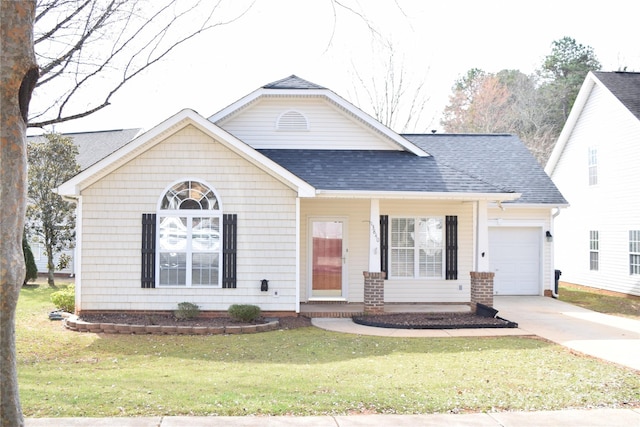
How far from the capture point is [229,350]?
33.6 feet

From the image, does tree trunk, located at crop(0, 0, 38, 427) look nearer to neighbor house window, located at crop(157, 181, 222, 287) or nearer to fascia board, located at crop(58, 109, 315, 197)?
fascia board, located at crop(58, 109, 315, 197)

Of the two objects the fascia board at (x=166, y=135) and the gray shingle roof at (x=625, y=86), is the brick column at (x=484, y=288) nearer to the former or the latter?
the fascia board at (x=166, y=135)

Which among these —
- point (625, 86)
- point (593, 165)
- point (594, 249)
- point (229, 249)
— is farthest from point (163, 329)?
point (625, 86)

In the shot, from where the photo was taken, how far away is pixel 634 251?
19.2 meters

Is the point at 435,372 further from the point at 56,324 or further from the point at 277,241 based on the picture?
the point at 56,324

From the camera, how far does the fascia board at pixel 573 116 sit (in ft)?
71.3

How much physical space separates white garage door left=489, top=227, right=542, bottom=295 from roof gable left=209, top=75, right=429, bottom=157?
439cm

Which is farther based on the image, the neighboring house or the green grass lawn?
the neighboring house

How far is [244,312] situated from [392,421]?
22.2 ft

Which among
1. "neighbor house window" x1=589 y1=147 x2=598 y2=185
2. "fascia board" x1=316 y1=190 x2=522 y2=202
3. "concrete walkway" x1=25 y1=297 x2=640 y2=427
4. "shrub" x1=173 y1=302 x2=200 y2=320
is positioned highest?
"neighbor house window" x1=589 y1=147 x2=598 y2=185

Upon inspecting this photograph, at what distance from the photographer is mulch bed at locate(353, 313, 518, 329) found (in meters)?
12.6

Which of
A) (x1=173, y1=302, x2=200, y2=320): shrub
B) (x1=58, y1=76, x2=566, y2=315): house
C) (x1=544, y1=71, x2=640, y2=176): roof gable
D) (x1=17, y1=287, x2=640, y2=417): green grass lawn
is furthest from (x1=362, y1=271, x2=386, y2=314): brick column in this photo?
(x1=544, y1=71, x2=640, y2=176): roof gable

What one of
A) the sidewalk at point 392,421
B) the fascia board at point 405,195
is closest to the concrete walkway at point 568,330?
the fascia board at point 405,195

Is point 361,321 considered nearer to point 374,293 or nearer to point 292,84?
point 374,293
